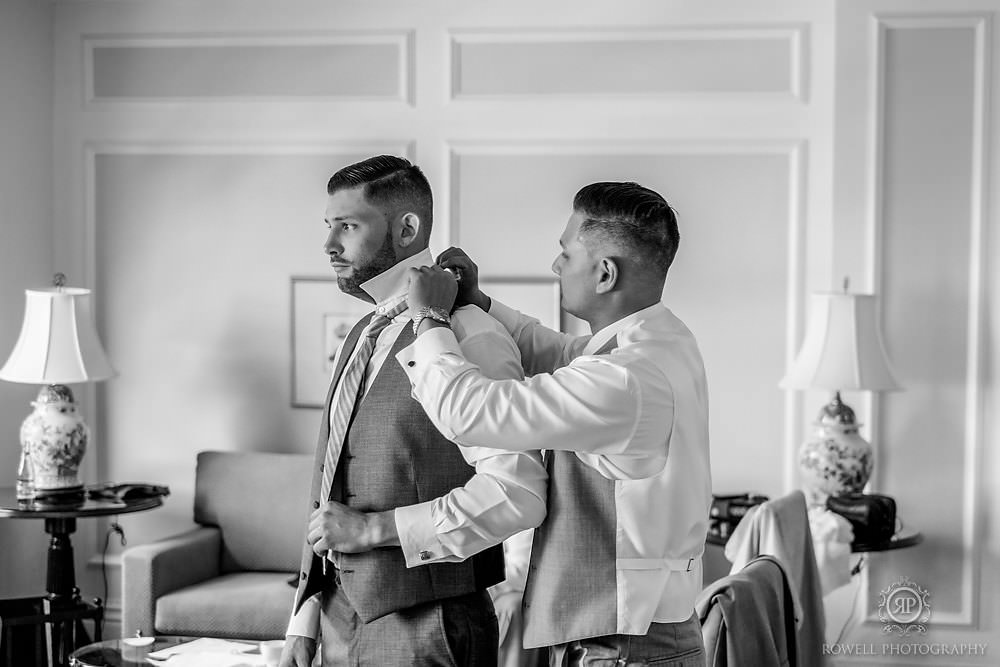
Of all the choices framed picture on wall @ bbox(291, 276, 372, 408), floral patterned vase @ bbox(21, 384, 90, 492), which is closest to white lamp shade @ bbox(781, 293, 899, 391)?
framed picture on wall @ bbox(291, 276, 372, 408)

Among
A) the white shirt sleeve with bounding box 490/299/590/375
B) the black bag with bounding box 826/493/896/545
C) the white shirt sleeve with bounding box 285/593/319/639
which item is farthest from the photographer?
the black bag with bounding box 826/493/896/545

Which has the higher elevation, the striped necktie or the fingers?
the fingers

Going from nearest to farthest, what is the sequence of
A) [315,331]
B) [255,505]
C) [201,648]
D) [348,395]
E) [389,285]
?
[348,395] → [389,285] → [201,648] → [255,505] → [315,331]

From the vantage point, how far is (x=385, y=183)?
1873 millimetres

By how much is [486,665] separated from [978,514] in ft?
10.5

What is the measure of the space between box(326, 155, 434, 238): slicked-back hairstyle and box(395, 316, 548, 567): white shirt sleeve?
0.47 m

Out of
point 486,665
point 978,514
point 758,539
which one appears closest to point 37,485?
point 758,539

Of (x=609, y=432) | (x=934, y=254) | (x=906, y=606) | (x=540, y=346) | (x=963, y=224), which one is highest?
(x=963, y=224)

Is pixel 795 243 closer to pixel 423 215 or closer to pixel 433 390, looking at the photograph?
pixel 423 215

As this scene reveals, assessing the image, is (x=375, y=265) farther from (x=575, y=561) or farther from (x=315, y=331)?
(x=315, y=331)

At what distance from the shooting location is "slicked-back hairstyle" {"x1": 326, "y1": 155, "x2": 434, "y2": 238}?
1868 mm

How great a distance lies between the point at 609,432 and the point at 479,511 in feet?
0.71

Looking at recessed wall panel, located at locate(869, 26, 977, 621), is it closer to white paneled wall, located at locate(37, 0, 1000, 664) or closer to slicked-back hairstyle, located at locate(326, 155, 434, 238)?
white paneled wall, located at locate(37, 0, 1000, 664)

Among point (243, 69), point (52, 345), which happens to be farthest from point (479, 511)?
point (243, 69)
